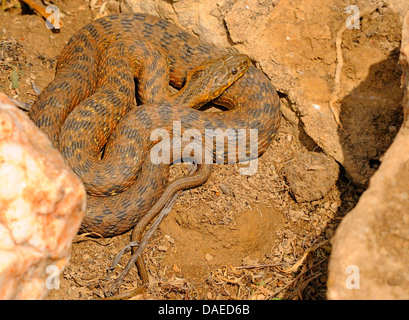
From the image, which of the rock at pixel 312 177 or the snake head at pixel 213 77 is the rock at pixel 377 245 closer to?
the rock at pixel 312 177

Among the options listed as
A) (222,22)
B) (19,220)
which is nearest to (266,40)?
(222,22)

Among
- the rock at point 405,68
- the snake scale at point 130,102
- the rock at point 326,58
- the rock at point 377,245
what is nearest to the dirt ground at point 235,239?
the rock at point 326,58

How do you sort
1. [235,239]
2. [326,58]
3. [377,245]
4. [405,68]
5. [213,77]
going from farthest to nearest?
1. [213,77]
2. [326,58]
3. [235,239]
4. [405,68]
5. [377,245]

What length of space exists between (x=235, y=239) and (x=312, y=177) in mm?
1246

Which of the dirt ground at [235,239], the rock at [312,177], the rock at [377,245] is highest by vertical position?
the rock at [377,245]

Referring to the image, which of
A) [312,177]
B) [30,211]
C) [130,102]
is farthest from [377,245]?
[130,102]

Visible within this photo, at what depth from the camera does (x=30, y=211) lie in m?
2.81

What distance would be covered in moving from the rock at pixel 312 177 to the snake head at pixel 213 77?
5.06 ft

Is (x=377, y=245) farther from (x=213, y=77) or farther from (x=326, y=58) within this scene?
(x=213, y=77)

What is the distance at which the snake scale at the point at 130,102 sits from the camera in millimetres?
5008

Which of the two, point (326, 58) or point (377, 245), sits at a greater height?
point (326, 58)

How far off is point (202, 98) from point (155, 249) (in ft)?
7.30

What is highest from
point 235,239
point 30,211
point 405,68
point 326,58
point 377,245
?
point 405,68
